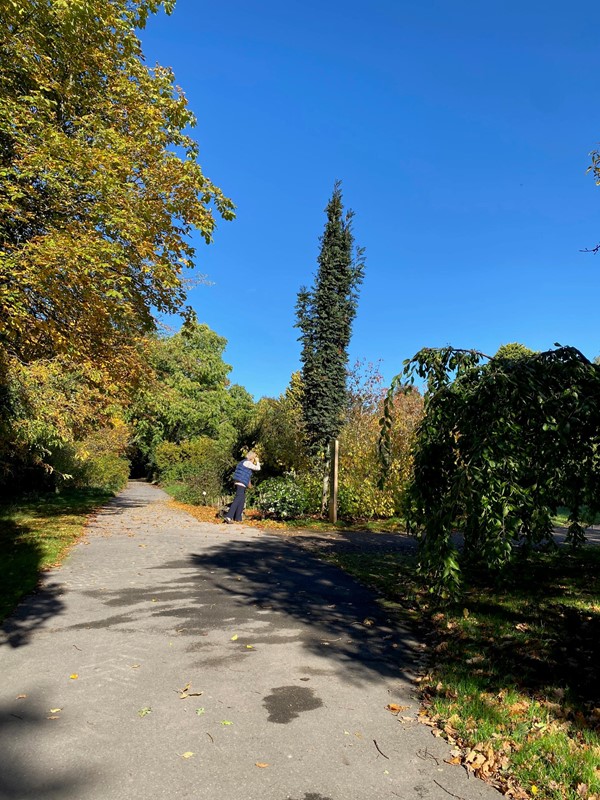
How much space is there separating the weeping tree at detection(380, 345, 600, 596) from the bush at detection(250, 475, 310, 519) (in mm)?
9334

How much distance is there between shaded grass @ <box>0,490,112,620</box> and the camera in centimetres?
609

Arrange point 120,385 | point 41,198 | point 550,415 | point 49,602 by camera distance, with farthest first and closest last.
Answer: point 120,385, point 41,198, point 49,602, point 550,415

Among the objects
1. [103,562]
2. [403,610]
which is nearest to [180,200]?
[103,562]

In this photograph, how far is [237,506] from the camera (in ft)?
40.1

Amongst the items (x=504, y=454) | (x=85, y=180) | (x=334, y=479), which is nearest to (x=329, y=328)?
(x=334, y=479)

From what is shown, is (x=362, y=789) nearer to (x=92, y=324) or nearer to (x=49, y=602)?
(x=49, y=602)

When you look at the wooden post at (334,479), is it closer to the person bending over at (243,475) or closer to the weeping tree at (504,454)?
the person bending over at (243,475)

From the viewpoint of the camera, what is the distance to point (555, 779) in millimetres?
2562

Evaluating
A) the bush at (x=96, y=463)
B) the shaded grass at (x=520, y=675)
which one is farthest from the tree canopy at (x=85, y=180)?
the bush at (x=96, y=463)

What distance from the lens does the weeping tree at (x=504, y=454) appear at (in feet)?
12.4

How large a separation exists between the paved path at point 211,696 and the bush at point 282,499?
6942 mm

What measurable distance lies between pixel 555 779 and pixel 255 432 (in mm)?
14382

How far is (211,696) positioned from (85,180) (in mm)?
7658

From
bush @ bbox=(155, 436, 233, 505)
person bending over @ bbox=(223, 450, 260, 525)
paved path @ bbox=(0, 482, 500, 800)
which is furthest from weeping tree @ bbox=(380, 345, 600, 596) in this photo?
bush @ bbox=(155, 436, 233, 505)
